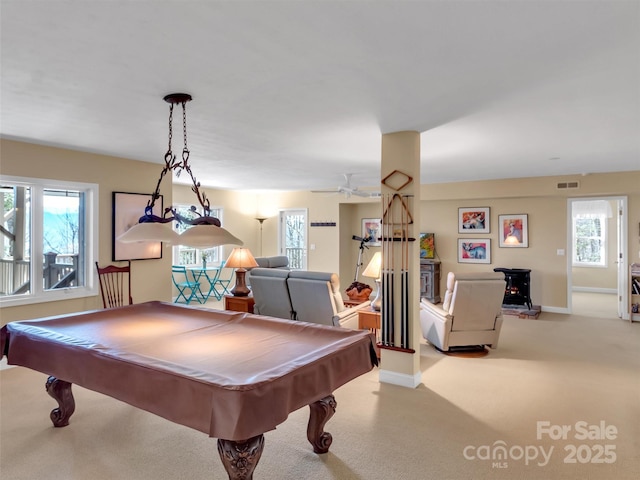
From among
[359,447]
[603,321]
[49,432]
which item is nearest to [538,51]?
[359,447]

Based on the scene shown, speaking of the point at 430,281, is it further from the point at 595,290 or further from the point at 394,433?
the point at 394,433

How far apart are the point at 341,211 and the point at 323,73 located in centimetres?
665

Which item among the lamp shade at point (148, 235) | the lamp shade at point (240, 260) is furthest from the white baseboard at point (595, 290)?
the lamp shade at point (148, 235)

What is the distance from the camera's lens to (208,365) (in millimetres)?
2174

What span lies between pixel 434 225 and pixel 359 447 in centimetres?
629

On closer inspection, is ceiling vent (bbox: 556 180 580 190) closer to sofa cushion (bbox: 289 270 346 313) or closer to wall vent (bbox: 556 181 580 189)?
wall vent (bbox: 556 181 580 189)

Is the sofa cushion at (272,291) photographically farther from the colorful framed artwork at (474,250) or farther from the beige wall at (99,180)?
the colorful framed artwork at (474,250)

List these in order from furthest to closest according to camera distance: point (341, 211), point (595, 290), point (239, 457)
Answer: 1. point (595, 290)
2. point (341, 211)
3. point (239, 457)

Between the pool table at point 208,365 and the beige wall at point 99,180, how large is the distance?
6.06ft

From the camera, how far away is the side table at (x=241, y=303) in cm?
532

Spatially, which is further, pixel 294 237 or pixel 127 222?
pixel 294 237

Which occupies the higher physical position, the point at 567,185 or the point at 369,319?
the point at 567,185

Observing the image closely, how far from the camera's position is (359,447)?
283 centimetres

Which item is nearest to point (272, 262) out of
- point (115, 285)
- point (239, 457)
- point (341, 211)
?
point (341, 211)
